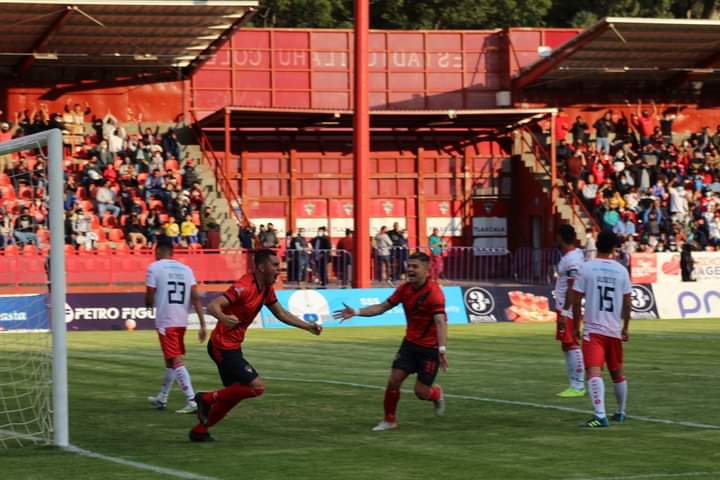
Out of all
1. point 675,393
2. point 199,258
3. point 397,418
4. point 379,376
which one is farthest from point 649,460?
point 199,258

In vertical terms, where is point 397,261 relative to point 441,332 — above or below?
below

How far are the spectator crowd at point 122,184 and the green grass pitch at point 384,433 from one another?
1483 cm

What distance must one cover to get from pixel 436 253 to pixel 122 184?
10.1 m

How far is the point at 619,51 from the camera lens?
4850 cm

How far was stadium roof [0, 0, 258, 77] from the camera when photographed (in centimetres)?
4141

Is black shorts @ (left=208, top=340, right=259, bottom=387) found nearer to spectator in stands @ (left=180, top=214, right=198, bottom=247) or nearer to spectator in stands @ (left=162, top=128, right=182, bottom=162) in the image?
spectator in stands @ (left=180, top=214, right=198, bottom=247)

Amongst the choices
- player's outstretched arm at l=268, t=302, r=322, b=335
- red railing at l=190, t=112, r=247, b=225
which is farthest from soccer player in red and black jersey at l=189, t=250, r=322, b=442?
red railing at l=190, t=112, r=247, b=225

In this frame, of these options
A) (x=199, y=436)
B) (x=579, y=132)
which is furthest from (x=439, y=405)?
(x=579, y=132)

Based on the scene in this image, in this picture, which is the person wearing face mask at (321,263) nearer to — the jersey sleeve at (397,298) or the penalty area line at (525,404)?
the penalty area line at (525,404)

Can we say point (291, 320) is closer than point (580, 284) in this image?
Yes

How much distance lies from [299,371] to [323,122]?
26.0m

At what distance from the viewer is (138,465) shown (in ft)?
39.8

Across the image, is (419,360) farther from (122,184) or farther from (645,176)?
(645,176)

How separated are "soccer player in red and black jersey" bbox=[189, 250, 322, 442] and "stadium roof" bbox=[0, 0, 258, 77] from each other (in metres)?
28.3
